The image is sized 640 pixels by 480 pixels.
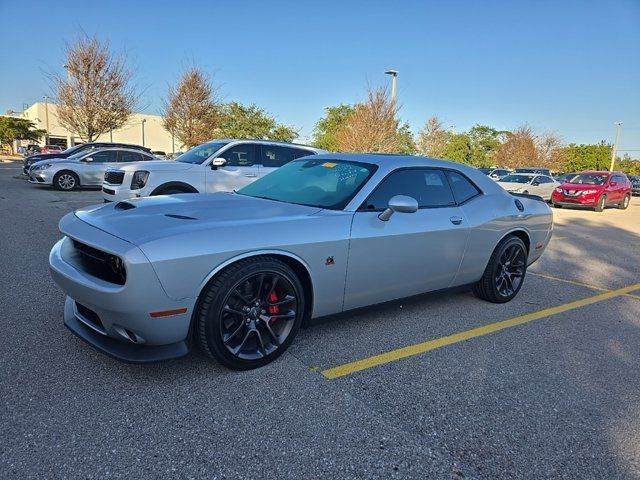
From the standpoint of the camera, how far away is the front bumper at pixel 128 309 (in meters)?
2.51

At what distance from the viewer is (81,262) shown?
2.98 metres

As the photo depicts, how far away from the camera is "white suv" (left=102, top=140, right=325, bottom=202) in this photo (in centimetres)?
848

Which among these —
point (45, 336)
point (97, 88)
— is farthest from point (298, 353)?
point (97, 88)

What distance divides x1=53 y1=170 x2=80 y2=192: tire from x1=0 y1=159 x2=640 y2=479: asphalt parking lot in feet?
38.3

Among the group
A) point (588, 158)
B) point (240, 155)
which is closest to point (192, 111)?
point (240, 155)

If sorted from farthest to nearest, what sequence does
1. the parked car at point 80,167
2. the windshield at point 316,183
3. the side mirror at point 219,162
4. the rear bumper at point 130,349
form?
the parked car at point 80,167
the side mirror at point 219,162
the windshield at point 316,183
the rear bumper at point 130,349

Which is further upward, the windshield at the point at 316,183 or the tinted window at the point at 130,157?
the windshield at the point at 316,183

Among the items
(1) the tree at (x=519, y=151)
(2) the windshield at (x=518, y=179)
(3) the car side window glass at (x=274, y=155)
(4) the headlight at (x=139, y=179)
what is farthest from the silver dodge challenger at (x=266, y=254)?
(1) the tree at (x=519, y=151)

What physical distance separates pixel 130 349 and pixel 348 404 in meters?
1.37

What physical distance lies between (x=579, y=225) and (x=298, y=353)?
1249 cm

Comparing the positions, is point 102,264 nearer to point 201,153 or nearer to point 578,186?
point 201,153

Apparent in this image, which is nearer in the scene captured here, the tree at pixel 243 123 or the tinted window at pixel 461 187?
the tinted window at pixel 461 187

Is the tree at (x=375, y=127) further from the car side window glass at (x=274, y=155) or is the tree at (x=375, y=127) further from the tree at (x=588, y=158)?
the tree at (x=588, y=158)

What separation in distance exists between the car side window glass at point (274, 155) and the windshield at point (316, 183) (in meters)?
5.20
